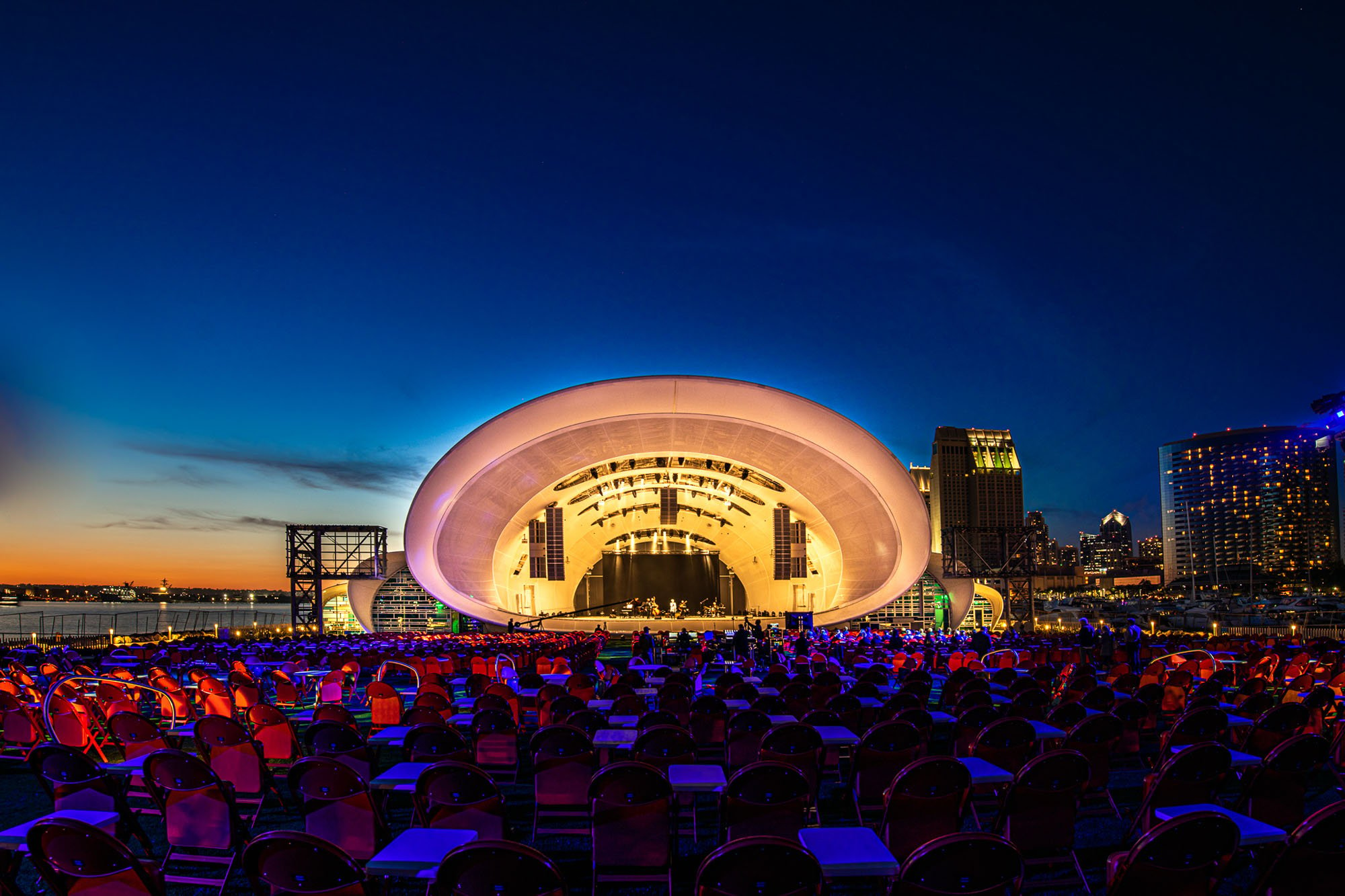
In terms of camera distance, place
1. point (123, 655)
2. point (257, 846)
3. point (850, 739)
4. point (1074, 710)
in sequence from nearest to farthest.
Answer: point (257, 846), point (850, 739), point (1074, 710), point (123, 655)

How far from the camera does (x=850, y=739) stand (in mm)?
7012

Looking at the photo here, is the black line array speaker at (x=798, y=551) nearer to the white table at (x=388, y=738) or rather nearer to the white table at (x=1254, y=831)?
the white table at (x=388, y=738)

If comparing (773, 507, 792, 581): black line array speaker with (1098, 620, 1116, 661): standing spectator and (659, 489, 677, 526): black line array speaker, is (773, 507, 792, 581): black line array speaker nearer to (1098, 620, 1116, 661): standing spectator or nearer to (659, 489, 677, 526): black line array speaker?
(659, 489, 677, 526): black line array speaker

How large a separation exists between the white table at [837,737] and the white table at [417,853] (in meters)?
3.27

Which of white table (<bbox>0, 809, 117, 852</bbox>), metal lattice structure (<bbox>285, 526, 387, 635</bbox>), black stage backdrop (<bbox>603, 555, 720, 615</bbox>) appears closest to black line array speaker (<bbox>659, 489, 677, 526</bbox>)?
black stage backdrop (<bbox>603, 555, 720, 615</bbox>)

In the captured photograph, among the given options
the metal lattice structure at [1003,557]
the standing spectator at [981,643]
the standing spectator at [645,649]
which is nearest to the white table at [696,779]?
the standing spectator at [645,649]

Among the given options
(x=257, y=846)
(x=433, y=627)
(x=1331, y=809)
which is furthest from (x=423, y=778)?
(x=433, y=627)

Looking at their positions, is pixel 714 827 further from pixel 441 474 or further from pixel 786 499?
pixel 786 499

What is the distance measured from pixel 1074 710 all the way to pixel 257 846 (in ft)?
23.2

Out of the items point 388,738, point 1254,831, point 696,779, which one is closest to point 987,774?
point 1254,831

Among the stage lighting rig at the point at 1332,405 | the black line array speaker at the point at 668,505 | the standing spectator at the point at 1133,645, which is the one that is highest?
the stage lighting rig at the point at 1332,405

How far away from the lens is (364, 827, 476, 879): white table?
393 cm

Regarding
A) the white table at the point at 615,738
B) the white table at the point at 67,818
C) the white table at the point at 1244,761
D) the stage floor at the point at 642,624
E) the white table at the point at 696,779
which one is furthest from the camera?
the stage floor at the point at 642,624

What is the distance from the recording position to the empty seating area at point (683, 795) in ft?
11.6
